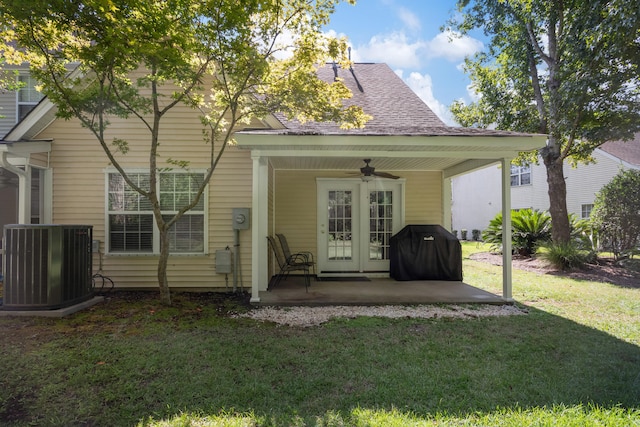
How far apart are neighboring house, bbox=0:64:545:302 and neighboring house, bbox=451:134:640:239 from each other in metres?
8.88

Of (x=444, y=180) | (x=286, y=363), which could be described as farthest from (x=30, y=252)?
(x=444, y=180)

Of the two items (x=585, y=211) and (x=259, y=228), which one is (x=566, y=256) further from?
(x=585, y=211)

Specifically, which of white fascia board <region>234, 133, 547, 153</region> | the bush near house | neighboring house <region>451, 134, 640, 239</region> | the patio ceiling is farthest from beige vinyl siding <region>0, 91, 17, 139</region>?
neighboring house <region>451, 134, 640, 239</region>

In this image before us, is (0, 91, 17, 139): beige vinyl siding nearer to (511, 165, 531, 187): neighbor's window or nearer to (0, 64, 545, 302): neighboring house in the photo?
(0, 64, 545, 302): neighboring house

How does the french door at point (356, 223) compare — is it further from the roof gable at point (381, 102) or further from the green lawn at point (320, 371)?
the green lawn at point (320, 371)

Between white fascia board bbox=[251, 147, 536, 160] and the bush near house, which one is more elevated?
white fascia board bbox=[251, 147, 536, 160]

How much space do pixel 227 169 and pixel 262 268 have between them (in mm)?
1960

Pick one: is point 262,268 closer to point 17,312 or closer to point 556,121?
point 17,312

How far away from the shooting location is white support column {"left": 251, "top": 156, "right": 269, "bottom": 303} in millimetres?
5617

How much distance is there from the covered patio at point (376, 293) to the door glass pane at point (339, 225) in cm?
97

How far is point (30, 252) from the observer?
482 cm

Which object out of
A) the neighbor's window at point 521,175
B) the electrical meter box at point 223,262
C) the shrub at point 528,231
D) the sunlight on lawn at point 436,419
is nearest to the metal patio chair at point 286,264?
the electrical meter box at point 223,262

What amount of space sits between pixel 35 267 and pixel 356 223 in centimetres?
578

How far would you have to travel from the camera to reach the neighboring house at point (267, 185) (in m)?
5.59
